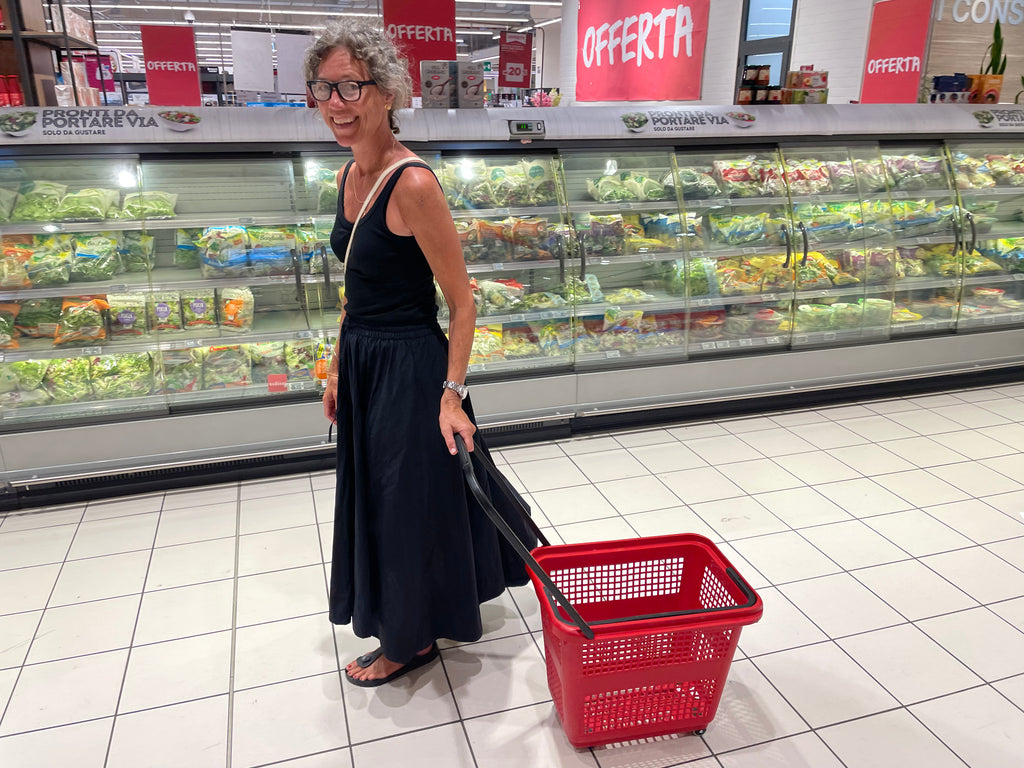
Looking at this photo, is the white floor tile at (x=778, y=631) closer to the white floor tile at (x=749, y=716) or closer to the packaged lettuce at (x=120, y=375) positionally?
the white floor tile at (x=749, y=716)

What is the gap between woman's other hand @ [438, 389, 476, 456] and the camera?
1.92 meters

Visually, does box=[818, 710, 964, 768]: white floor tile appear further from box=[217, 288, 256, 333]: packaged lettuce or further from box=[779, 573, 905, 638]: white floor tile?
box=[217, 288, 256, 333]: packaged lettuce

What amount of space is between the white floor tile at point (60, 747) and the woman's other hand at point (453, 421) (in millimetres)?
1367

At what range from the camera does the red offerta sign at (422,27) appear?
4105mm

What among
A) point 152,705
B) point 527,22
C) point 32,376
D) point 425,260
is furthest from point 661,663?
point 527,22

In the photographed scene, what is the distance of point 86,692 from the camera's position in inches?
89.4

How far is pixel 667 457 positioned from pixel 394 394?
226cm

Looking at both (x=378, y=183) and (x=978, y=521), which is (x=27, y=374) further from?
(x=978, y=521)

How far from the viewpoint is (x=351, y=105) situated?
179 centimetres

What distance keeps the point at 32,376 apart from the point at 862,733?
3819 millimetres

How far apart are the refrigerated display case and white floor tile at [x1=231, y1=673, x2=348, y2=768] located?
1580mm

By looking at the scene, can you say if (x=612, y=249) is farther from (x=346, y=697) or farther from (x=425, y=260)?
(x=346, y=697)

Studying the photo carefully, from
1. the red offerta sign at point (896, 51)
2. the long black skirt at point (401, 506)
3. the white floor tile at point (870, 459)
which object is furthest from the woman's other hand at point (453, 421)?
the red offerta sign at point (896, 51)

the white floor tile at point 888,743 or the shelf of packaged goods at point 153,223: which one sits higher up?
the shelf of packaged goods at point 153,223
